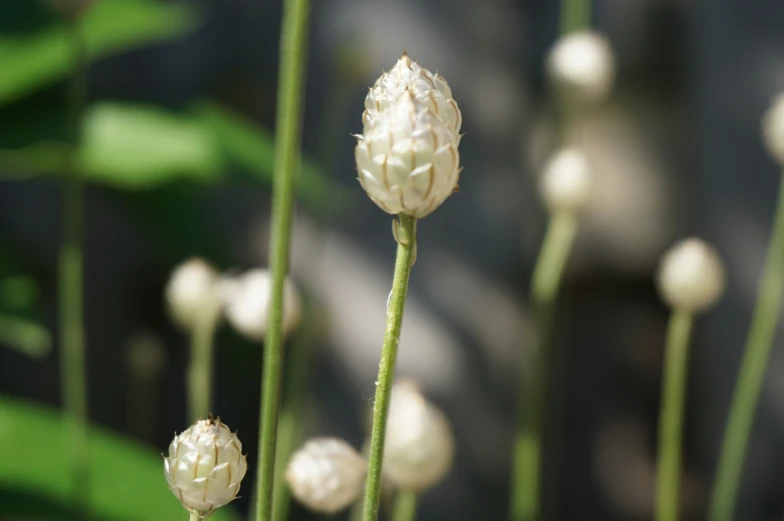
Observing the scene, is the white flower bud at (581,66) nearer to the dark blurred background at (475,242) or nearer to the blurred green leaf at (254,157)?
the blurred green leaf at (254,157)

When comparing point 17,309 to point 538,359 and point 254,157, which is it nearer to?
point 254,157

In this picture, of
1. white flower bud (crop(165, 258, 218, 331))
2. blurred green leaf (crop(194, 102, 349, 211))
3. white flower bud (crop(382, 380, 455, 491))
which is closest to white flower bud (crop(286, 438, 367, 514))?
white flower bud (crop(382, 380, 455, 491))

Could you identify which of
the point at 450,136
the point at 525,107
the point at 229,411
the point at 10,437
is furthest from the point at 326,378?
the point at 450,136

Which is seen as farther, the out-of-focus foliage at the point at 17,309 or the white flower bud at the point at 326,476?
the out-of-focus foliage at the point at 17,309

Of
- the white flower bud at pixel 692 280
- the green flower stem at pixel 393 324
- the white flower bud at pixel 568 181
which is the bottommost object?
the green flower stem at pixel 393 324

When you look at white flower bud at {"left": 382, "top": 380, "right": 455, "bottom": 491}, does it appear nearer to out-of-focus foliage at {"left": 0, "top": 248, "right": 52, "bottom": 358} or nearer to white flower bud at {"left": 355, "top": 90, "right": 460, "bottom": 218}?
white flower bud at {"left": 355, "top": 90, "right": 460, "bottom": 218}

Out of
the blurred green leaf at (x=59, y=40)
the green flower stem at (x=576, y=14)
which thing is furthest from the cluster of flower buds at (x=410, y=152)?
the green flower stem at (x=576, y=14)

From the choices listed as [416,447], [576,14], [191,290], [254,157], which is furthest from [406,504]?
[576,14]
